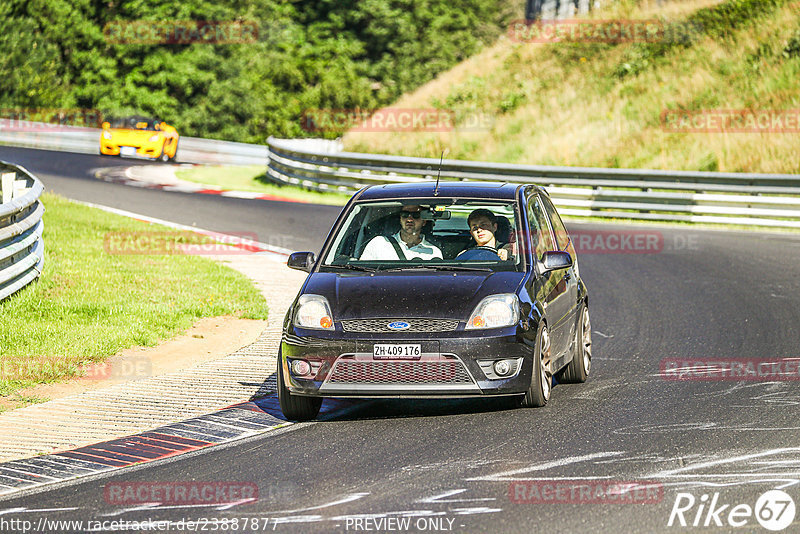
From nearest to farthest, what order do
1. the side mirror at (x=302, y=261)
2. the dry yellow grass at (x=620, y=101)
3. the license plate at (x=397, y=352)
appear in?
the license plate at (x=397, y=352), the side mirror at (x=302, y=261), the dry yellow grass at (x=620, y=101)

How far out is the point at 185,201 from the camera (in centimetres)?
2575

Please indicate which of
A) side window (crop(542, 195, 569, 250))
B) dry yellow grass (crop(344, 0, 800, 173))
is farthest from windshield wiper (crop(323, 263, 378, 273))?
dry yellow grass (crop(344, 0, 800, 173))

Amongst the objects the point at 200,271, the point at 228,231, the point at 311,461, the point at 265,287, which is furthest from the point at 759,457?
the point at 228,231

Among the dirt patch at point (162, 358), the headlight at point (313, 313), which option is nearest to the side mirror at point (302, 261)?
the headlight at point (313, 313)

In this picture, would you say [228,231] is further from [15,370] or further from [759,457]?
[759,457]

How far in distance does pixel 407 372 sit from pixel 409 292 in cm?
61

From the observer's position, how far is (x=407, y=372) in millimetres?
7625

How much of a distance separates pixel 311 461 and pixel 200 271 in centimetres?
901

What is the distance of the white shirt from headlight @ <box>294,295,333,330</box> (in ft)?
2.90

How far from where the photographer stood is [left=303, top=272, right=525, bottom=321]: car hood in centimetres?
778

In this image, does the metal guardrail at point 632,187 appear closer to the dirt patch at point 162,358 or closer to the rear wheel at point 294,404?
the dirt patch at point 162,358

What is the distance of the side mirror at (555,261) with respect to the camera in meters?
8.59

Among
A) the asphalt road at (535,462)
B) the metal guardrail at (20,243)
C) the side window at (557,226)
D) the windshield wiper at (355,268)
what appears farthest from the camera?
the metal guardrail at (20,243)

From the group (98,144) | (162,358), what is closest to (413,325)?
(162,358)
